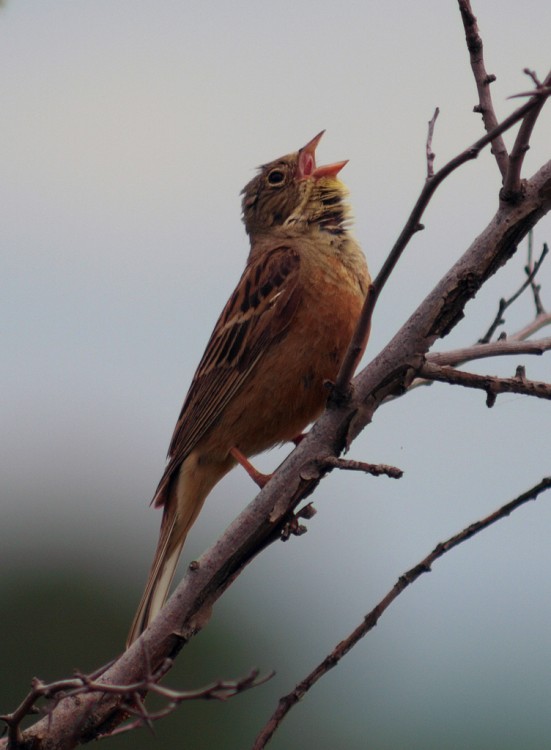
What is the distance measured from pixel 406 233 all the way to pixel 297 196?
352 cm

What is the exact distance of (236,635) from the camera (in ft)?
53.7

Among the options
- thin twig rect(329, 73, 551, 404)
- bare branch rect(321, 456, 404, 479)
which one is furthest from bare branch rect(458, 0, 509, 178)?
bare branch rect(321, 456, 404, 479)

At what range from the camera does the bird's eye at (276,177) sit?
6.95 meters

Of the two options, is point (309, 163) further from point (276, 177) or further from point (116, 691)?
point (116, 691)

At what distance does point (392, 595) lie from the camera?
11.2 feet

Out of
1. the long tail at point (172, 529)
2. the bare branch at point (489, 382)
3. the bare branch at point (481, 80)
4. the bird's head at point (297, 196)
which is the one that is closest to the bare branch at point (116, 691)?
the bare branch at point (489, 382)

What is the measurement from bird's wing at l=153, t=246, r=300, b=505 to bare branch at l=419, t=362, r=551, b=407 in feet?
6.70

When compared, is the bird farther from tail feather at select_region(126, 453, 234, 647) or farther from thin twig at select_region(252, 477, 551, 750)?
thin twig at select_region(252, 477, 551, 750)

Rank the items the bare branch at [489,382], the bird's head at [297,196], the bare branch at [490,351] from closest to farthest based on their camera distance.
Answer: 1. the bare branch at [489,382]
2. the bare branch at [490,351]
3. the bird's head at [297,196]

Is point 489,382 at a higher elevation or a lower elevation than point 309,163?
lower

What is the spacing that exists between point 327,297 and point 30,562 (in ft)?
46.1

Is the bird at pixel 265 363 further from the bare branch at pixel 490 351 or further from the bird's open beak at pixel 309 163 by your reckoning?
the bare branch at pixel 490 351

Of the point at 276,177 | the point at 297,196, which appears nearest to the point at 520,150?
the point at 297,196

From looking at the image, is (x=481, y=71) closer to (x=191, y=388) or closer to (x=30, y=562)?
(x=191, y=388)
